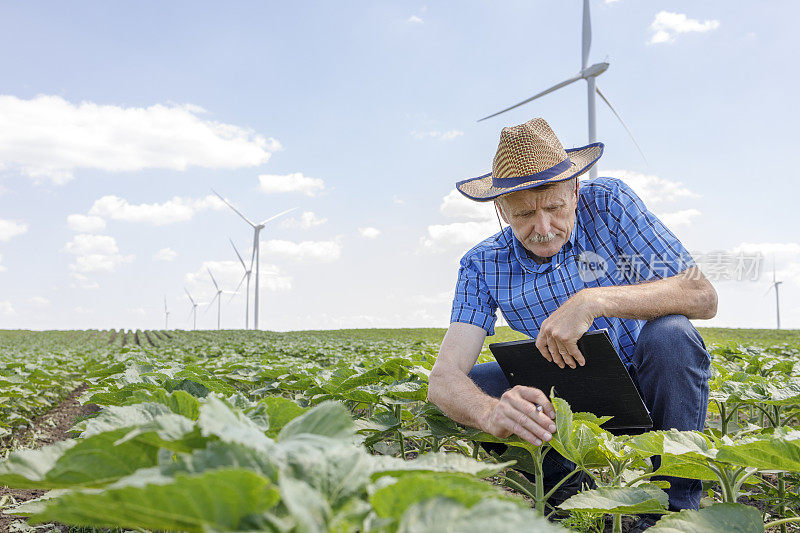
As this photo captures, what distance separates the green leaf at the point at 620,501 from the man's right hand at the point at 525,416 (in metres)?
0.36

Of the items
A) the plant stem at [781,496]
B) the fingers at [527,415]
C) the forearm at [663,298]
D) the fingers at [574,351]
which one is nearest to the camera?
the fingers at [527,415]

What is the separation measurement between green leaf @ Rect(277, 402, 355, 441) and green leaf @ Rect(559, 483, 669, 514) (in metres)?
1.15

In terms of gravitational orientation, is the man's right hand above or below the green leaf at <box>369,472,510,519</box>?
below

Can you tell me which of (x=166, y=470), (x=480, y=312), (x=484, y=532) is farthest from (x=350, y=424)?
(x=480, y=312)

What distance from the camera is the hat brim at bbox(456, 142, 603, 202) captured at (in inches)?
135

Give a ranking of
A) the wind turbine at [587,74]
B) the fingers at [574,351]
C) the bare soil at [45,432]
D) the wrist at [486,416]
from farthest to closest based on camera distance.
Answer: the wind turbine at [587,74] → the bare soil at [45,432] → the fingers at [574,351] → the wrist at [486,416]

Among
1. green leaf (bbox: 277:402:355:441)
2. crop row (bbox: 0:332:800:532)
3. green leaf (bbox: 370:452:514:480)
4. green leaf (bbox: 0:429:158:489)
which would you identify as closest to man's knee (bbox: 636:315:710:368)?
crop row (bbox: 0:332:800:532)

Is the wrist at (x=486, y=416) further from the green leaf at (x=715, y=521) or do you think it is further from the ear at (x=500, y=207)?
the ear at (x=500, y=207)

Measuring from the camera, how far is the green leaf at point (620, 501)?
2121 mm

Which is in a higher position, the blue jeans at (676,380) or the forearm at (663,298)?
the forearm at (663,298)

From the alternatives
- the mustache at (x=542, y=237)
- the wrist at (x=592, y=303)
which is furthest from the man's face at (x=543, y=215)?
the wrist at (x=592, y=303)

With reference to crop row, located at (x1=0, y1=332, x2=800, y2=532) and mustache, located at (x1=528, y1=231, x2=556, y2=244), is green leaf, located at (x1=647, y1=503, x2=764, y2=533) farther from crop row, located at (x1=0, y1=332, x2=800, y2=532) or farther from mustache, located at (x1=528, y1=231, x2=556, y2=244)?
mustache, located at (x1=528, y1=231, x2=556, y2=244)

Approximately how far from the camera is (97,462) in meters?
1.25

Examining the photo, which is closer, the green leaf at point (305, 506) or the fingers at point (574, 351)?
the green leaf at point (305, 506)
